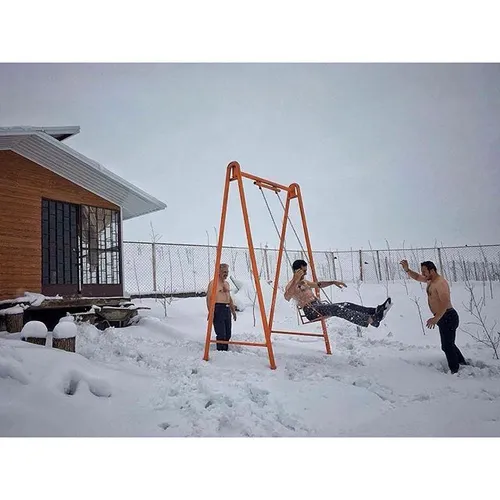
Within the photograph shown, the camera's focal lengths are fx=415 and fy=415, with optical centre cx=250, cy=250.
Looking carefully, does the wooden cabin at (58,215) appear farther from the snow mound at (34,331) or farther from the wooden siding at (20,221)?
the snow mound at (34,331)

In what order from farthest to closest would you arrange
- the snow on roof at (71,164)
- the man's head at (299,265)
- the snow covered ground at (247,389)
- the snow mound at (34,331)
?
the snow on roof at (71,164) < the man's head at (299,265) < the snow mound at (34,331) < the snow covered ground at (247,389)

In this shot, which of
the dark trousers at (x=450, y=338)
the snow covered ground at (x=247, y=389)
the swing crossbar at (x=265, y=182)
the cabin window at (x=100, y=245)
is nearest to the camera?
the snow covered ground at (x=247, y=389)

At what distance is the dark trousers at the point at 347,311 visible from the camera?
9.75ft

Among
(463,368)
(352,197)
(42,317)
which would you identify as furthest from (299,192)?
(42,317)

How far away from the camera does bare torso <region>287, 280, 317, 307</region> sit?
3.15 meters

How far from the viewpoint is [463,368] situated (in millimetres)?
2885

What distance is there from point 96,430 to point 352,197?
2.45 metres

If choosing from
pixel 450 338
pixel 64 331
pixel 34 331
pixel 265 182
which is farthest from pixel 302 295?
pixel 34 331

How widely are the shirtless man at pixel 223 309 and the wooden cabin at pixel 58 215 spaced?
912mm

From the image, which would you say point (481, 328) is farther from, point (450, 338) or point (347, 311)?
point (347, 311)

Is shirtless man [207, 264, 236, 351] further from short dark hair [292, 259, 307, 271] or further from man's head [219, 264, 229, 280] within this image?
short dark hair [292, 259, 307, 271]

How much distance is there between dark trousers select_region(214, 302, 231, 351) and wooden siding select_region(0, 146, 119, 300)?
6.22ft

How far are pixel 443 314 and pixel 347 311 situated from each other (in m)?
0.67

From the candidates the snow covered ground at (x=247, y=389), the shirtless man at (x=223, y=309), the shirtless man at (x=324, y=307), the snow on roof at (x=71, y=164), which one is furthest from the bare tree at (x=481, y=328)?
the snow on roof at (x=71, y=164)
